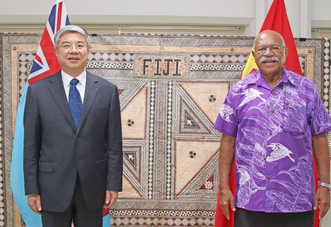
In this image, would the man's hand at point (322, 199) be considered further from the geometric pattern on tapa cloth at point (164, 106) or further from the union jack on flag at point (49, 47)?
the union jack on flag at point (49, 47)

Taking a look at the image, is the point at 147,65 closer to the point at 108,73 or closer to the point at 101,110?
the point at 108,73

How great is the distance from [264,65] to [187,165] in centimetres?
150

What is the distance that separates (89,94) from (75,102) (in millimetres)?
77

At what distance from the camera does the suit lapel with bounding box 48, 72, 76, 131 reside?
1974mm

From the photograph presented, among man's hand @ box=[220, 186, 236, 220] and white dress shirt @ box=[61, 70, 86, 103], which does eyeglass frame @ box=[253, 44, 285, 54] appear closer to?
man's hand @ box=[220, 186, 236, 220]

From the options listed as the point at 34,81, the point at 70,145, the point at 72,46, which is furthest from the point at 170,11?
the point at 70,145

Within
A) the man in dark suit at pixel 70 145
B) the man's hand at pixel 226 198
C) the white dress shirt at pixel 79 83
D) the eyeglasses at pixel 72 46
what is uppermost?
the eyeglasses at pixel 72 46

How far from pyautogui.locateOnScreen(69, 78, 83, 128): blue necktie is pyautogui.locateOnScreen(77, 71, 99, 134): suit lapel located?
1.2 inches

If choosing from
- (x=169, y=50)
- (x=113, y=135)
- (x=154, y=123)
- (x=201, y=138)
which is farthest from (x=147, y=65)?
(x=113, y=135)

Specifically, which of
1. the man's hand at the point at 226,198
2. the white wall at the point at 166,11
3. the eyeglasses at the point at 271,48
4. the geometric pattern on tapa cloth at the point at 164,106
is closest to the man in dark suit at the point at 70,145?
the man's hand at the point at 226,198

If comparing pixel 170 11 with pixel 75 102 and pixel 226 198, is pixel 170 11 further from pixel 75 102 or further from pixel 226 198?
pixel 226 198

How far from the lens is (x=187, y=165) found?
3338 millimetres

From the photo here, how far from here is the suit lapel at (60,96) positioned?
1.97 metres

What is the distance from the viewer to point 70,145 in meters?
1.97
